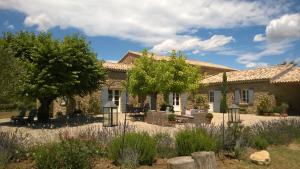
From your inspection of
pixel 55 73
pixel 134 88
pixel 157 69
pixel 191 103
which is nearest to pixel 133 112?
pixel 134 88

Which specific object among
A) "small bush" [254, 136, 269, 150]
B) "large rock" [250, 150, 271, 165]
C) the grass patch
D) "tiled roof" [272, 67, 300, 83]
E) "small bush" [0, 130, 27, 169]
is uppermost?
"tiled roof" [272, 67, 300, 83]

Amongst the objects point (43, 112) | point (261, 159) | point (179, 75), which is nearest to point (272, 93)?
point (179, 75)

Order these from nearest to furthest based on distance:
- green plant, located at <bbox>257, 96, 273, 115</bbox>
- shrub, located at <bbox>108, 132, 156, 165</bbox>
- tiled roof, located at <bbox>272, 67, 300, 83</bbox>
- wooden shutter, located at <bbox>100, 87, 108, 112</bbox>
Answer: shrub, located at <bbox>108, 132, 156, 165</bbox>, wooden shutter, located at <bbox>100, 87, 108, 112</bbox>, tiled roof, located at <bbox>272, 67, 300, 83</bbox>, green plant, located at <bbox>257, 96, 273, 115</bbox>

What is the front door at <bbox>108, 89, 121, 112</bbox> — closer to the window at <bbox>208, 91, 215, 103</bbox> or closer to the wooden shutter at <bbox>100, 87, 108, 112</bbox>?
the wooden shutter at <bbox>100, 87, 108, 112</bbox>

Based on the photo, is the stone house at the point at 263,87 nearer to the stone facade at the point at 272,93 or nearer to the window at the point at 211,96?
the stone facade at the point at 272,93

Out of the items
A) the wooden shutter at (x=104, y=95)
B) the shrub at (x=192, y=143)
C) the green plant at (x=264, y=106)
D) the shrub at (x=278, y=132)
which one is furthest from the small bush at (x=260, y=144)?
the green plant at (x=264, y=106)

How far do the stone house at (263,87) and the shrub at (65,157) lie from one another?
19.6 meters

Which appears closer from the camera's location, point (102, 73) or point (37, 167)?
point (37, 167)

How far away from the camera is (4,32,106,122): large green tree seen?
15156 mm

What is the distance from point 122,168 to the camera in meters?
6.24

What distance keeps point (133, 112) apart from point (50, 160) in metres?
14.4

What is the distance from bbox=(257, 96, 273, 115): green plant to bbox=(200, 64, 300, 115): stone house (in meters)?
0.24

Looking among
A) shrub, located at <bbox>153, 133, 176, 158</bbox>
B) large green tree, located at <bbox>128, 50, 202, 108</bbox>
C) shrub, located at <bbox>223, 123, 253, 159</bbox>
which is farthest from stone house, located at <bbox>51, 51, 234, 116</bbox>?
shrub, located at <bbox>153, 133, 176, 158</bbox>

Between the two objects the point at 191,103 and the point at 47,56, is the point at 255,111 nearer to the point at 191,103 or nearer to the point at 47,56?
the point at 191,103
